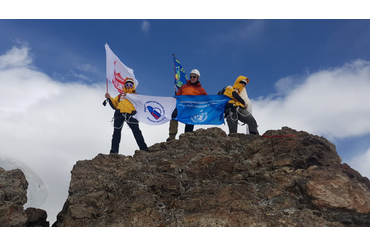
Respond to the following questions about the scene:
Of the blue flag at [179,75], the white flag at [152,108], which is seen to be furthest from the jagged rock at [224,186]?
the blue flag at [179,75]

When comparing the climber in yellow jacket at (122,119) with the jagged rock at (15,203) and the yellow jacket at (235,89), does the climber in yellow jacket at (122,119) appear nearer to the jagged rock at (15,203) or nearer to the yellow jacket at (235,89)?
the jagged rock at (15,203)

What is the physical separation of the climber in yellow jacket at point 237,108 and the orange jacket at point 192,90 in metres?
1.00

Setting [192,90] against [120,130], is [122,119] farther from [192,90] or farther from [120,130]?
[192,90]

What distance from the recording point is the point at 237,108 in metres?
11.5

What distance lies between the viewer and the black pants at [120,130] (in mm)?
10946

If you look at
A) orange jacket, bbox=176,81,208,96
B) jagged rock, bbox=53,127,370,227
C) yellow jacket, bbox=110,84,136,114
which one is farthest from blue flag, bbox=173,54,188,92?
jagged rock, bbox=53,127,370,227

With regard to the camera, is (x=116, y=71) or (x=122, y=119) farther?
(x=116, y=71)

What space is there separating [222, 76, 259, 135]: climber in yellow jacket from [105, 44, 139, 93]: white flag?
4.01 metres

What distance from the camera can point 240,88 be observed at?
11.8 meters

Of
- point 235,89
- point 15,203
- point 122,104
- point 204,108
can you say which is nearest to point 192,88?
point 204,108

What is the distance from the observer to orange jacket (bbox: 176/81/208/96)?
40.5ft

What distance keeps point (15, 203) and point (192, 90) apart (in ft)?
23.6
